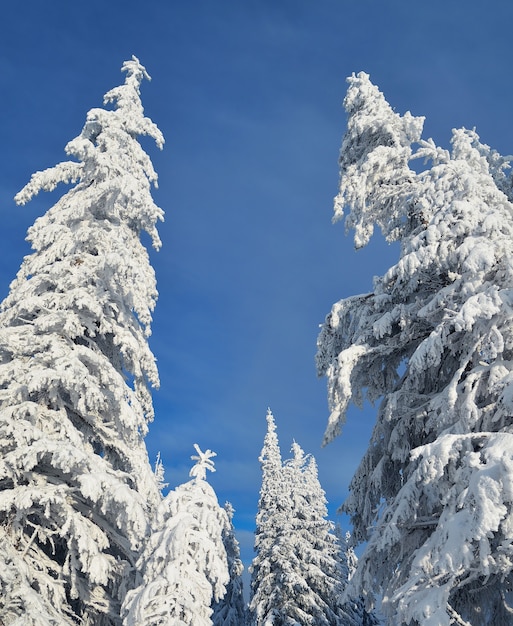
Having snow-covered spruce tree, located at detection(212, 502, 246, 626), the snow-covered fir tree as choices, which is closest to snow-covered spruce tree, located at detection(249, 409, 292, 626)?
the snow-covered fir tree

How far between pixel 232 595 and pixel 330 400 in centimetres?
3272

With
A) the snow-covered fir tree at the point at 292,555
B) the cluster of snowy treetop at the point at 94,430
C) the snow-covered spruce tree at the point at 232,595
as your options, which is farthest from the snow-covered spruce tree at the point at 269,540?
the cluster of snowy treetop at the point at 94,430

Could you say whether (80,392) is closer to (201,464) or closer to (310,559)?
(201,464)

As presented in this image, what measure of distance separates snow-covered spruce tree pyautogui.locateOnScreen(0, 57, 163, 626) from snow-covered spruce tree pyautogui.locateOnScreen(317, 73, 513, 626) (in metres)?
5.09

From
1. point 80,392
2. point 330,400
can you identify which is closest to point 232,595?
point 80,392

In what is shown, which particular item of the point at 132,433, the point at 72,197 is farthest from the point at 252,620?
the point at 72,197

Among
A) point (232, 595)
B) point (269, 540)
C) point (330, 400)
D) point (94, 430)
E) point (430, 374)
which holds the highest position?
point (269, 540)

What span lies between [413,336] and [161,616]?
731cm

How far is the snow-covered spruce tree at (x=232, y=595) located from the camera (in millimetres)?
35719

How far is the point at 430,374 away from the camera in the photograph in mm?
10883

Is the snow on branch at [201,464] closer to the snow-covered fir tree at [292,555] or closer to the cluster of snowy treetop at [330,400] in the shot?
the cluster of snowy treetop at [330,400]

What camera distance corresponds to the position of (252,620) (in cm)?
4094

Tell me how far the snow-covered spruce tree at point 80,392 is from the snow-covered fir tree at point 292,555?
18.2 meters

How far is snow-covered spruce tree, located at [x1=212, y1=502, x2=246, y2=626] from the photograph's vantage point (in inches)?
1406
